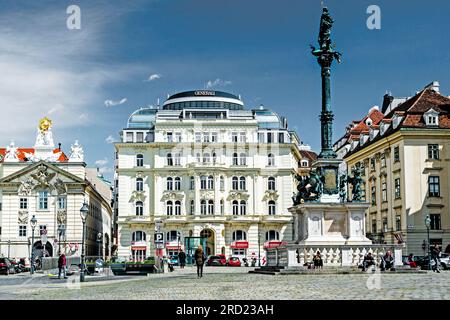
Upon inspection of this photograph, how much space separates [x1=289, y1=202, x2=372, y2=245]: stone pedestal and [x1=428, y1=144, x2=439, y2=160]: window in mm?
36272

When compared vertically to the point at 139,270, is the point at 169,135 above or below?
above

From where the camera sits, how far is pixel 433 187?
69.0m

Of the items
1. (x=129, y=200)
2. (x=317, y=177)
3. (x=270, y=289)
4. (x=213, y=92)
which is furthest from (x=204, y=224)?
(x=270, y=289)

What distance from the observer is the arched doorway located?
291 ft

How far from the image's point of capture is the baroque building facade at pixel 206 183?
88500mm

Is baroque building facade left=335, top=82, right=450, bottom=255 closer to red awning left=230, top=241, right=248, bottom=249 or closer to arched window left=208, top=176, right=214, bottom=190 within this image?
red awning left=230, top=241, right=248, bottom=249

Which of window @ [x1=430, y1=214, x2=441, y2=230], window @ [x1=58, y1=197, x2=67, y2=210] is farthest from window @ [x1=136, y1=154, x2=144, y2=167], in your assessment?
window @ [x1=430, y1=214, x2=441, y2=230]

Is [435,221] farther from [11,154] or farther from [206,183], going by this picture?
[11,154]

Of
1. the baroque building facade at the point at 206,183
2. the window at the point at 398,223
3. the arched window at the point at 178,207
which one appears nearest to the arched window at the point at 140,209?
the baroque building facade at the point at 206,183

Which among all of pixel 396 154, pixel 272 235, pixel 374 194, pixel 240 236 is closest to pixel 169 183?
pixel 240 236

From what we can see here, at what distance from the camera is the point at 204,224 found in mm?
88312

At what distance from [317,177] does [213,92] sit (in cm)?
6120

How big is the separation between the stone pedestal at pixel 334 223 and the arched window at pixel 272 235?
53.4 meters

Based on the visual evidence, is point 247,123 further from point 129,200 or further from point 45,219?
point 45,219
